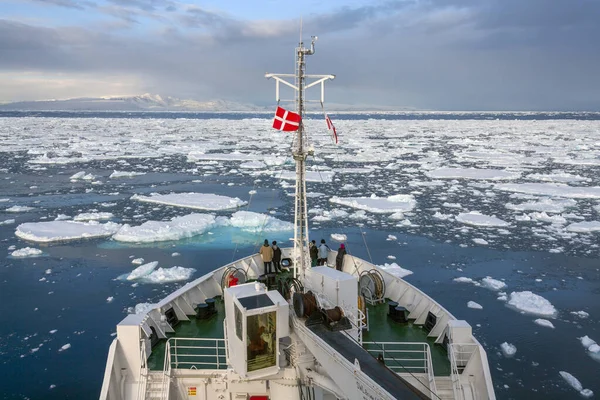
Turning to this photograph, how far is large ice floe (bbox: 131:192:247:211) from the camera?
20.3 meters

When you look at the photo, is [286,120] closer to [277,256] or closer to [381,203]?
[277,256]

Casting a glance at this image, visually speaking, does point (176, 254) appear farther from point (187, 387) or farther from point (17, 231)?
point (187, 387)

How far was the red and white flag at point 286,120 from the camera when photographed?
6723 mm

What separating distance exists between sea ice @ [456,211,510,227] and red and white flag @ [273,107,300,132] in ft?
43.5

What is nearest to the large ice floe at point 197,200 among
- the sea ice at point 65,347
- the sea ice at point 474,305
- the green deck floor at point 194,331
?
the sea ice at point 65,347

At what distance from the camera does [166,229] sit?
16141 mm

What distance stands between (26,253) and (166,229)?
14.1ft

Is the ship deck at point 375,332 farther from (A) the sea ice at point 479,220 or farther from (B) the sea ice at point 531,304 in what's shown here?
(A) the sea ice at point 479,220

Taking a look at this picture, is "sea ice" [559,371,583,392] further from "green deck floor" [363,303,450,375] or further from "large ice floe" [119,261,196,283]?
"large ice floe" [119,261,196,283]

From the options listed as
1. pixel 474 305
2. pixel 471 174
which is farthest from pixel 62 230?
pixel 471 174

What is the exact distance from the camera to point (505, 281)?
12688 mm

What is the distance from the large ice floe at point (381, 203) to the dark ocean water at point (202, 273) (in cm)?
192

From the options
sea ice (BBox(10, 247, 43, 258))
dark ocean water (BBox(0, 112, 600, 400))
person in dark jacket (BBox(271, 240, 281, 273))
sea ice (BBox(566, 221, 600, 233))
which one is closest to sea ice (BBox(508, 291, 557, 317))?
dark ocean water (BBox(0, 112, 600, 400))

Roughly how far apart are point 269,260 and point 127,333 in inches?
134
